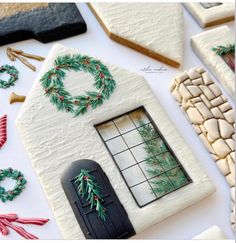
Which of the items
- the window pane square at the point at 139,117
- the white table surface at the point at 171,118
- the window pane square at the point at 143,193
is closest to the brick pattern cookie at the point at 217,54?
the white table surface at the point at 171,118

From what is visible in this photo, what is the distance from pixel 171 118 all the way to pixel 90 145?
0.66m

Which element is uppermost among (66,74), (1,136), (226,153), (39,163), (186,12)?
(186,12)

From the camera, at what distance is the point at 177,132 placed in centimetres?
284

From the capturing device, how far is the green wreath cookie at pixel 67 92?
2877 millimetres

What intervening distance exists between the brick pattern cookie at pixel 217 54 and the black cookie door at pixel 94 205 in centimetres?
123

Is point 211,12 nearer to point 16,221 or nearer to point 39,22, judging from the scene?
point 39,22

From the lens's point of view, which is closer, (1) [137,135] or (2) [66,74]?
(1) [137,135]

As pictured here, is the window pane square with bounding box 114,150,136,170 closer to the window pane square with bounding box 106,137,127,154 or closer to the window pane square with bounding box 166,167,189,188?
the window pane square with bounding box 106,137,127,154

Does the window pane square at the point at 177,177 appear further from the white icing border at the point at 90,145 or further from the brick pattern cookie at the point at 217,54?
the brick pattern cookie at the point at 217,54

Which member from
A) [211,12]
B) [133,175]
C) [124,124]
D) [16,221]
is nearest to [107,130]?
[124,124]

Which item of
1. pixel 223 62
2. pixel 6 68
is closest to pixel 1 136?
pixel 6 68

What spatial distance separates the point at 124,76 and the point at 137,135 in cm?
47

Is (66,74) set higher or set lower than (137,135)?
A: higher

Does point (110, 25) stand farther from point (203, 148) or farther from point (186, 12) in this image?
point (203, 148)
